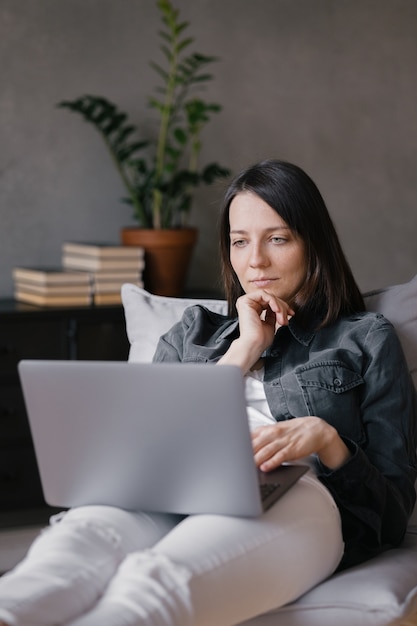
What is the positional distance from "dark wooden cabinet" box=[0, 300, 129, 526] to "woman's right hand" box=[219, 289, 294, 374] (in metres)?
1.32

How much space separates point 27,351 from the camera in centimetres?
340

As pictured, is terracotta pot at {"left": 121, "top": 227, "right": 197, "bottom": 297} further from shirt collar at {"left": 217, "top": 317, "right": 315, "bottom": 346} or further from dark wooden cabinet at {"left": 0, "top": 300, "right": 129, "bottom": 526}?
shirt collar at {"left": 217, "top": 317, "right": 315, "bottom": 346}

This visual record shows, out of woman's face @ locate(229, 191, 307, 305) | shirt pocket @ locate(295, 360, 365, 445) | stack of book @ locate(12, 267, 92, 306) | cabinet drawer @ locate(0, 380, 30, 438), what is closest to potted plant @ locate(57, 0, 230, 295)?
stack of book @ locate(12, 267, 92, 306)

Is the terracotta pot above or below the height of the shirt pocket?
above

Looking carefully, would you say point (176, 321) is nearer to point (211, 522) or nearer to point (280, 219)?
point (280, 219)

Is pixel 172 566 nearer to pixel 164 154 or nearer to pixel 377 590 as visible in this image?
pixel 377 590

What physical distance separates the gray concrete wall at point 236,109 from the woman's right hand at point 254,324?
1.55 m

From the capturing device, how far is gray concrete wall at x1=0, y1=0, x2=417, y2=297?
379 cm

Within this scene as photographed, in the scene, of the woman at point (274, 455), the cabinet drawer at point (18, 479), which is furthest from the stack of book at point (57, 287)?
the woman at point (274, 455)

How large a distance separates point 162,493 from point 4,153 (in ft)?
7.62

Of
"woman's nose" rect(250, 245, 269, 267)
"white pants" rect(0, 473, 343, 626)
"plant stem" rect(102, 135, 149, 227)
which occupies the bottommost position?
"white pants" rect(0, 473, 343, 626)

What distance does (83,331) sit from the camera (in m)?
3.49

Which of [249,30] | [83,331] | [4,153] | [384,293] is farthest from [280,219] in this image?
[249,30]

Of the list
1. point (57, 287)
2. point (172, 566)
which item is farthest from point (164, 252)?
point (172, 566)
